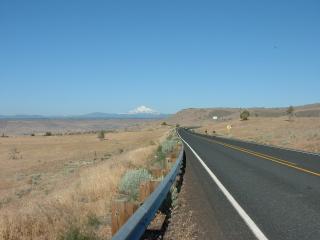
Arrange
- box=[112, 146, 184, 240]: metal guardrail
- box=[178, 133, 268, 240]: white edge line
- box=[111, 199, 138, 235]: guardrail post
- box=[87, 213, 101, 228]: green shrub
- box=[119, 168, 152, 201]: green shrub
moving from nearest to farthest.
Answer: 1. box=[112, 146, 184, 240]: metal guardrail
2. box=[111, 199, 138, 235]: guardrail post
3. box=[178, 133, 268, 240]: white edge line
4. box=[87, 213, 101, 228]: green shrub
5. box=[119, 168, 152, 201]: green shrub

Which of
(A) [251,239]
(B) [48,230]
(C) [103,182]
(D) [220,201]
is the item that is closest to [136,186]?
(D) [220,201]

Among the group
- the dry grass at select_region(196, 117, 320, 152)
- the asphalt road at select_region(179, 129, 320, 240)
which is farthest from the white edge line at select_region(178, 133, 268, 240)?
the dry grass at select_region(196, 117, 320, 152)

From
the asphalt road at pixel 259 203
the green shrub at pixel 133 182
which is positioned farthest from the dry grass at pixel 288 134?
the green shrub at pixel 133 182

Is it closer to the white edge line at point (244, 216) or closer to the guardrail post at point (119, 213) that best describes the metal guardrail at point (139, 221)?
the guardrail post at point (119, 213)

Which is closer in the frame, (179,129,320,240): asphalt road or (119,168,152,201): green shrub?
(179,129,320,240): asphalt road

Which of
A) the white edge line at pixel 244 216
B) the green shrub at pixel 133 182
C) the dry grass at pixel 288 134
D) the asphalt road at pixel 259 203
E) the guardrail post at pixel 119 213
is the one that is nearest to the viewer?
the guardrail post at pixel 119 213

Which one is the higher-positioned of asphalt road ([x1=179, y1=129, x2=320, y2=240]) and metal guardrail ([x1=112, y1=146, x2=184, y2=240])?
metal guardrail ([x1=112, y1=146, x2=184, y2=240])

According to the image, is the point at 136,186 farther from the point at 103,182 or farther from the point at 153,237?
the point at 153,237

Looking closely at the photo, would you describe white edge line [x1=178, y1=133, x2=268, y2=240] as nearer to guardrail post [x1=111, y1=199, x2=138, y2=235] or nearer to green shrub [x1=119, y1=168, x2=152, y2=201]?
green shrub [x1=119, y1=168, x2=152, y2=201]

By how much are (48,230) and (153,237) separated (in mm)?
1873

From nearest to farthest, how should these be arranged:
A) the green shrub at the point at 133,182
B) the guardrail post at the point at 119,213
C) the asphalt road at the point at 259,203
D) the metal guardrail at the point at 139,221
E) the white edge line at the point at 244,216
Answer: the metal guardrail at the point at 139,221, the guardrail post at the point at 119,213, the white edge line at the point at 244,216, the asphalt road at the point at 259,203, the green shrub at the point at 133,182

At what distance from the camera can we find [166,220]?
8.74 m

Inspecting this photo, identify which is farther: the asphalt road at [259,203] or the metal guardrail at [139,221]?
the asphalt road at [259,203]

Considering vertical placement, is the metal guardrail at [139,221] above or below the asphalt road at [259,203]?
above
